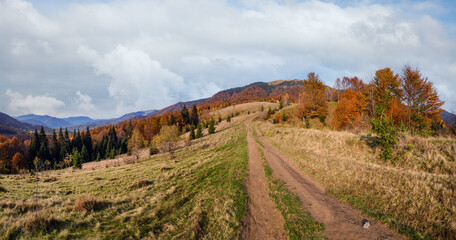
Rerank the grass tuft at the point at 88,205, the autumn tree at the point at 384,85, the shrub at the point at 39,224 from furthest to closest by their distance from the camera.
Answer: the autumn tree at the point at 384,85, the grass tuft at the point at 88,205, the shrub at the point at 39,224

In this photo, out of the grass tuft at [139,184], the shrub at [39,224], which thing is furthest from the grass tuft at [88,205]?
the grass tuft at [139,184]

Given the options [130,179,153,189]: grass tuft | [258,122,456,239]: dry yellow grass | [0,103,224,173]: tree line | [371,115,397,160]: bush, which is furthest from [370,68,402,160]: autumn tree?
[0,103,224,173]: tree line

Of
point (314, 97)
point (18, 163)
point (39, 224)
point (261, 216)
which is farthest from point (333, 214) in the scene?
point (18, 163)

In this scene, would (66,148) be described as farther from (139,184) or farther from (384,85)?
(384,85)

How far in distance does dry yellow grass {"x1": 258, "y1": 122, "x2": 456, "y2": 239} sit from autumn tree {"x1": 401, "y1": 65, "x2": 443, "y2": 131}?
55.2ft

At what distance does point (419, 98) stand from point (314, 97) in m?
18.9

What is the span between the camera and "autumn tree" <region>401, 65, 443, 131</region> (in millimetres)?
23859

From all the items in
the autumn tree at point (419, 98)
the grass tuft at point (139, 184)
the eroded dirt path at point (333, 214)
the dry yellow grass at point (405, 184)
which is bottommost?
the grass tuft at point (139, 184)

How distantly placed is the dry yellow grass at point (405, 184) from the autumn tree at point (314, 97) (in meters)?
29.3

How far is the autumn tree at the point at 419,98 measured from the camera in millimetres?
23859

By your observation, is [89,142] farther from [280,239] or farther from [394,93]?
[394,93]

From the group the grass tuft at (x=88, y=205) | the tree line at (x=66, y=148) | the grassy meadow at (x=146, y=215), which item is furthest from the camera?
the tree line at (x=66, y=148)

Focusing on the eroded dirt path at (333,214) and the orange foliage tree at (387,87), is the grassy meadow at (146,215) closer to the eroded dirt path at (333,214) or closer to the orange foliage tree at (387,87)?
the eroded dirt path at (333,214)

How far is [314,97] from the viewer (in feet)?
139
